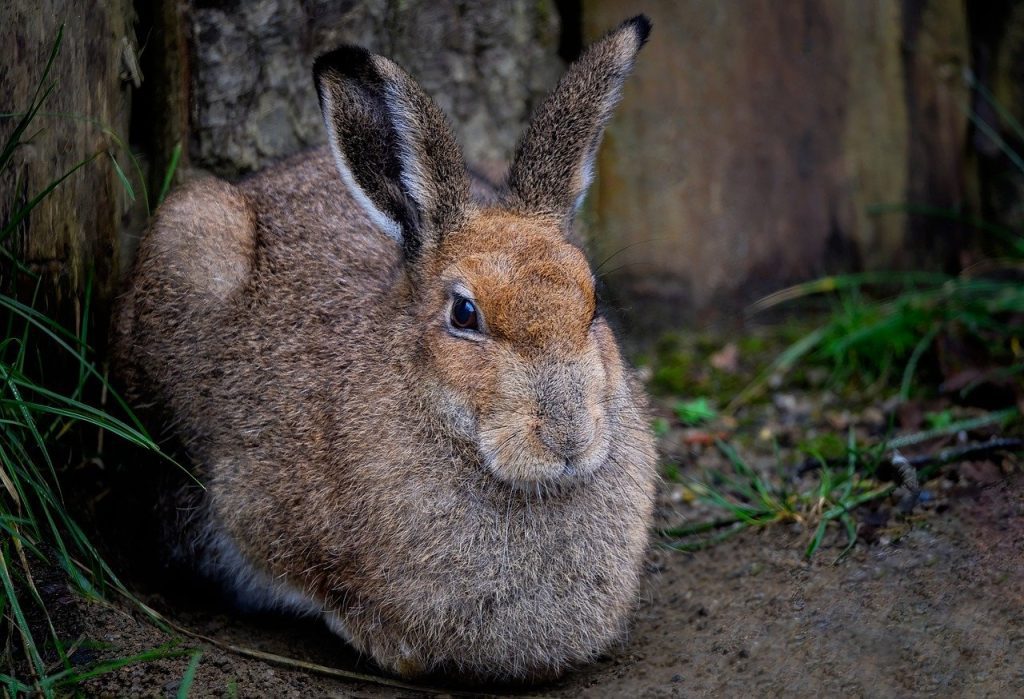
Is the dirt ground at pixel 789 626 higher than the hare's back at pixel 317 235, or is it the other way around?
the hare's back at pixel 317 235

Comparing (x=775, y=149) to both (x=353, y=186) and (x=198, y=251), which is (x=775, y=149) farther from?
(x=198, y=251)

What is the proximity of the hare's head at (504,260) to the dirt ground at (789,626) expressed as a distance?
0.94m

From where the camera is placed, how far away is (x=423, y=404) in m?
4.57

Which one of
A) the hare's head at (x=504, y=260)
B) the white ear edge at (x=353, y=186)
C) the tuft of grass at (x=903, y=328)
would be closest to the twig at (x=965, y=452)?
the tuft of grass at (x=903, y=328)

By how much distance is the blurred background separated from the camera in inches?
240

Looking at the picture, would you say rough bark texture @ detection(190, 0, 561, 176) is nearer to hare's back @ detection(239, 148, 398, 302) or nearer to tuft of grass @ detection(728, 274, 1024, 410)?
hare's back @ detection(239, 148, 398, 302)

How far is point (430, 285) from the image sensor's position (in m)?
4.66

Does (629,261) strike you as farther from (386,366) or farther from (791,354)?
(386,366)

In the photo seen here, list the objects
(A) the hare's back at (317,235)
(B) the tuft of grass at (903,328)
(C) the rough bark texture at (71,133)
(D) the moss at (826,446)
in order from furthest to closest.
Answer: (B) the tuft of grass at (903,328) < (D) the moss at (826,446) < (A) the hare's back at (317,235) < (C) the rough bark texture at (71,133)

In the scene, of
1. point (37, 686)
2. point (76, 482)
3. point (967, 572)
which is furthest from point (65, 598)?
point (967, 572)

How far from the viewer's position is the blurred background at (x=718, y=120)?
611cm

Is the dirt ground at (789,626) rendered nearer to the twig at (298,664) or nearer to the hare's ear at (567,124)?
the twig at (298,664)

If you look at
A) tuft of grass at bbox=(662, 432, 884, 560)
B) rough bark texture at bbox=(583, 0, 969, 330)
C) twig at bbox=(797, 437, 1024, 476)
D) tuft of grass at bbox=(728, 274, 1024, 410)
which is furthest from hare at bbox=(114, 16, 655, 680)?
rough bark texture at bbox=(583, 0, 969, 330)

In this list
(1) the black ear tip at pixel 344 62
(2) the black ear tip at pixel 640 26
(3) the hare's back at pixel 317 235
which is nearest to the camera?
(1) the black ear tip at pixel 344 62
